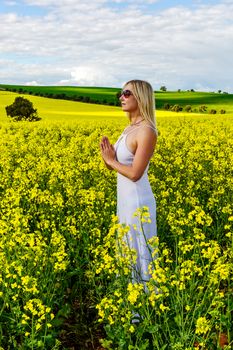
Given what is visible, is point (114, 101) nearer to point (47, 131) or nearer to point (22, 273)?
point (47, 131)

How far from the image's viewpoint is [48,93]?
8106 cm

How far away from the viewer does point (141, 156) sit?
5238mm

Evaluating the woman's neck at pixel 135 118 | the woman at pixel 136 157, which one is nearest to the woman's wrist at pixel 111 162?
the woman at pixel 136 157

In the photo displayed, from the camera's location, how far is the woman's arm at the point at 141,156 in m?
5.23

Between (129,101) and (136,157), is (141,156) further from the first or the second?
(129,101)

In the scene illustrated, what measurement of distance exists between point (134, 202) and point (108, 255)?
0.73 m

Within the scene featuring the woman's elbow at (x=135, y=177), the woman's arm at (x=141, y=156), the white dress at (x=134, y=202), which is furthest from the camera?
the white dress at (x=134, y=202)

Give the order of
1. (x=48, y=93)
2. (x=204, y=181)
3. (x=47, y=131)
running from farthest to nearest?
(x=48, y=93) → (x=47, y=131) → (x=204, y=181)

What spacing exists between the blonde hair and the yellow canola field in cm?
93

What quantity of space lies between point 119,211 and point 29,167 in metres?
5.89

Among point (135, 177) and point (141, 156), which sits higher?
point (141, 156)

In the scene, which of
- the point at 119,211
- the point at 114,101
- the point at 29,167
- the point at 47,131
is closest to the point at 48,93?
the point at 114,101

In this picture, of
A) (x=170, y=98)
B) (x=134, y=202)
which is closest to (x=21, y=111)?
(x=134, y=202)

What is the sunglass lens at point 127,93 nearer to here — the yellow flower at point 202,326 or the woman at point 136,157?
the woman at point 136,157
